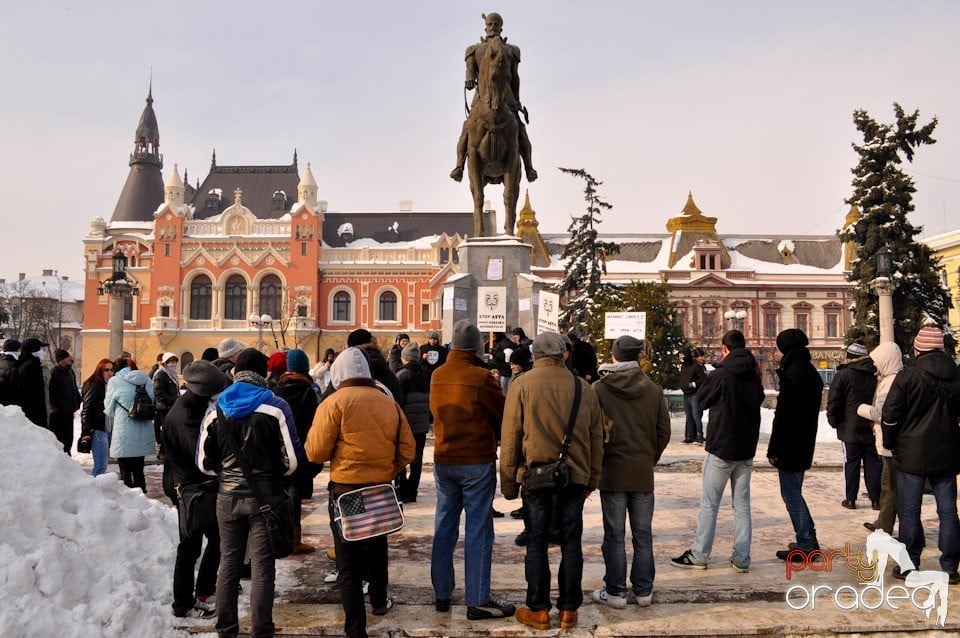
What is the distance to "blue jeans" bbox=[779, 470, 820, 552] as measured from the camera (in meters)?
5.80

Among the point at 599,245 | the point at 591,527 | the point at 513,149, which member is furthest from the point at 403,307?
the point at 591,527

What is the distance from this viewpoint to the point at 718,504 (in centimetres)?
554

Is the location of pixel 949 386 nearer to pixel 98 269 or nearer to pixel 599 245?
pixel 599 245

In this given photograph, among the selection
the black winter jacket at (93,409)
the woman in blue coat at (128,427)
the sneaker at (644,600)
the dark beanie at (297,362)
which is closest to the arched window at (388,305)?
the black winter jacket at (93,409)

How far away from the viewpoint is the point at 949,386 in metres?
5.33

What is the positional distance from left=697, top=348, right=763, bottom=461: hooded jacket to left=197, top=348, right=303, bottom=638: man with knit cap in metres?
3.20

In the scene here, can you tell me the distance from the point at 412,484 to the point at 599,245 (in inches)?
1255

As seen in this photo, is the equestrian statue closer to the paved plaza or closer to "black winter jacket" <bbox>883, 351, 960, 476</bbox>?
the paved plaza

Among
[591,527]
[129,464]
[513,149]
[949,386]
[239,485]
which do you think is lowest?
[591,527]

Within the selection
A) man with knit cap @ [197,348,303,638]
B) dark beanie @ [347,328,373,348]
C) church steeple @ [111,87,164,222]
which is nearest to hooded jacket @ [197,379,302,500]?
man with knit cap @ [197,348,303,638]

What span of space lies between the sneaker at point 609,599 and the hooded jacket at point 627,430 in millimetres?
698

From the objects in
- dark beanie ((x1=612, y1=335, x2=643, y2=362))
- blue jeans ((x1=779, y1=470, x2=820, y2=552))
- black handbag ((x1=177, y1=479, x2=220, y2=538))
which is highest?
dark beanie ((x1=612, y1=335, x2=643, y2=362))

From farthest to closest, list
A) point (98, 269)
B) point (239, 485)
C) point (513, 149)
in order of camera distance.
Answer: point (98, 269)
point (513, 149)
point (239, 485)

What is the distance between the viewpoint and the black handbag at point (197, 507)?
15.1 feet
